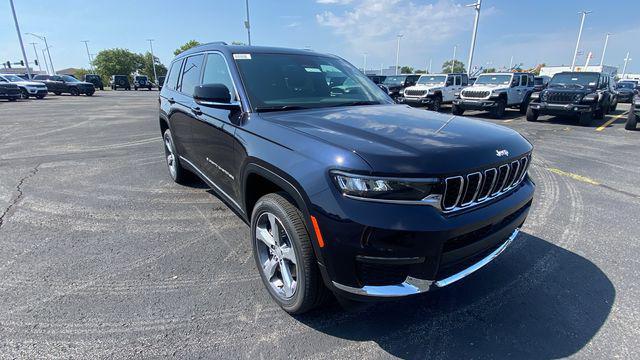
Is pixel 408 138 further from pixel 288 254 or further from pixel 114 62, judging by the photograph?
pixel 114 62

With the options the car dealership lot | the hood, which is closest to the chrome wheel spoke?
the car dealership lot

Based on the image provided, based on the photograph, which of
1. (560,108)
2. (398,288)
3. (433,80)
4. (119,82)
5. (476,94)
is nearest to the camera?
(398,288)

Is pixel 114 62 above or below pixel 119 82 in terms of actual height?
above

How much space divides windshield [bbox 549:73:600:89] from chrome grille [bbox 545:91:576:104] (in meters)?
0.72

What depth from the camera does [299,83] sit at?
3227 mm

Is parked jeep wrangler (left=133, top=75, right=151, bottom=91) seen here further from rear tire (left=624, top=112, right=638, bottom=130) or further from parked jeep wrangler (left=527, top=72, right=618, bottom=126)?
rear tire (left=624, top=112, right=638, bottom=130)

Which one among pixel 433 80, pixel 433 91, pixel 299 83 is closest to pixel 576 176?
pixel 299 83

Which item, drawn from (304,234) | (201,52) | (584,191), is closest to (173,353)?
(304,234)

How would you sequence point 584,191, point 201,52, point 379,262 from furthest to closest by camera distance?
point 584,191 → point 201,52 → point 379,262

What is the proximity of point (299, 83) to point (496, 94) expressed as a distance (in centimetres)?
1419

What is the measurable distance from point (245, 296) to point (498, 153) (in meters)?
2.11

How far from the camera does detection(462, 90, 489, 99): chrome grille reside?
15039 mm

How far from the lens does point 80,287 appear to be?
2844 millimetres

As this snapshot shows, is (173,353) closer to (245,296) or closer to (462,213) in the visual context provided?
(245,296)
